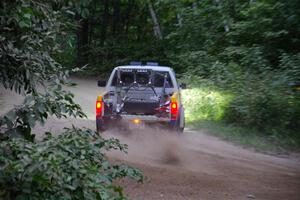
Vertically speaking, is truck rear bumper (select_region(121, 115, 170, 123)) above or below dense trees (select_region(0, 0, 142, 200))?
below

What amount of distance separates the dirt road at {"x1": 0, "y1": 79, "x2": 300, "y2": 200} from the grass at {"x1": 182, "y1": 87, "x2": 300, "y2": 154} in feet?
1.33

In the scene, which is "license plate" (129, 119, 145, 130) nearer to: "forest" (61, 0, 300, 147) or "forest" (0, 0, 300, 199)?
"forest" (0, 0, 300, 199)

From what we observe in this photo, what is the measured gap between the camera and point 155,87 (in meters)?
11.4

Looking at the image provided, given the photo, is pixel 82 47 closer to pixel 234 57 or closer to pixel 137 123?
pixel 234 57

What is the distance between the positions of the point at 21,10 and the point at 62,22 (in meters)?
0.69

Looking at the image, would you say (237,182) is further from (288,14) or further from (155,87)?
(288,14)

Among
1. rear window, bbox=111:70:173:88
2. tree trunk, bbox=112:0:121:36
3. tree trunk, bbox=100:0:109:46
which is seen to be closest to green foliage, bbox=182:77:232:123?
rear window, bbox=111:70:173:88

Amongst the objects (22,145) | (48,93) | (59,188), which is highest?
(48,93)

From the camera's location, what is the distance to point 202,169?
852 centimetres

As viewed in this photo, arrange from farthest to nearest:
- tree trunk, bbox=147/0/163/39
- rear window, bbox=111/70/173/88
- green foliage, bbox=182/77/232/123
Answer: tree trunk, bbox=147/0/163/39, green foliage, bbox=182/77/232/123, rear window, bbox=111/70/173/88

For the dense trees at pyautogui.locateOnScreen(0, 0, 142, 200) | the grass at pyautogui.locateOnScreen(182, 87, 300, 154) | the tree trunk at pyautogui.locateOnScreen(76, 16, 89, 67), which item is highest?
the tree trunk at pyautogui.locateOnScreen(76, 16, 89, 67)

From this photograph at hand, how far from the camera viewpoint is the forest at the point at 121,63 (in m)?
2.88

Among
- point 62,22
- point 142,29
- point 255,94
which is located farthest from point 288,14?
point 142,29

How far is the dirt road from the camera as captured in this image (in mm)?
7086
